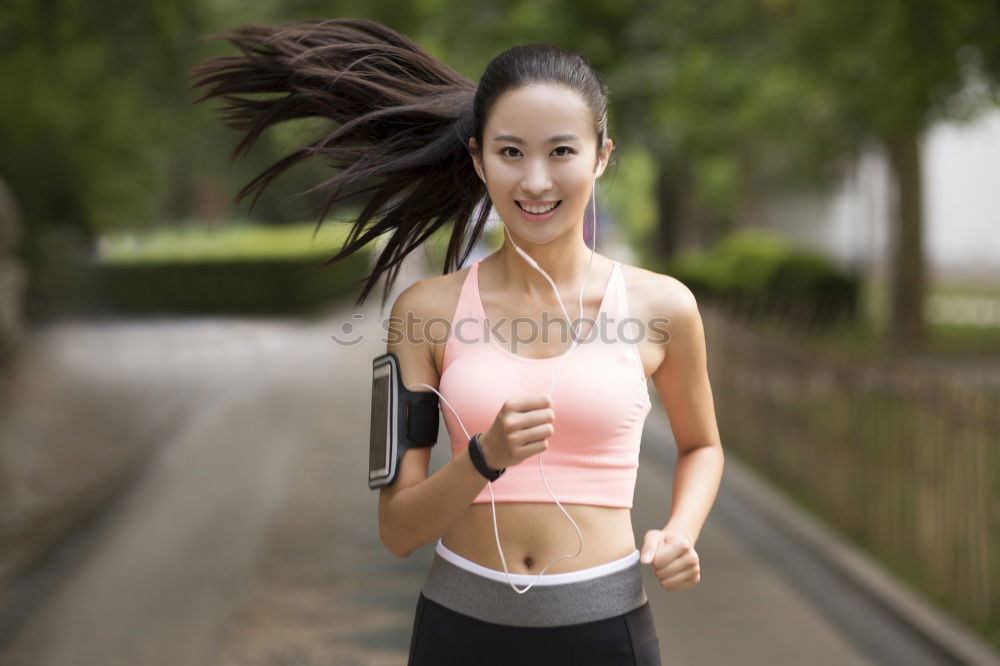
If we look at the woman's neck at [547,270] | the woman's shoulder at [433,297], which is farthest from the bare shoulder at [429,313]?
the woman's neck at [547,270]

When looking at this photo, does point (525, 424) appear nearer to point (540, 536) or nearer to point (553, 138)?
point (540, 536)

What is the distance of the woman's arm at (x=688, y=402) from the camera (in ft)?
8.18

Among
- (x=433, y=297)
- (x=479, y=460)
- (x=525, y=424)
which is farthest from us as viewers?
(x=433, y=297)

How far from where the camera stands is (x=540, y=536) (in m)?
2.40

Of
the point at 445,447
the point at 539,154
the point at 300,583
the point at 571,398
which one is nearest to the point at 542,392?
the point at 571,398

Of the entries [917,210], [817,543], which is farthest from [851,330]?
[817,543]

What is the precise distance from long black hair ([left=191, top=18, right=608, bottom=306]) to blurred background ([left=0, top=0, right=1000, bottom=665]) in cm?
16

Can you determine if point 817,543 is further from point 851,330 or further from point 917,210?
point 851,330

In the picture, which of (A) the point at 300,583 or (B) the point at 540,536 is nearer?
(B) the point at 540,536

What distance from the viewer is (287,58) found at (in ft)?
8.75

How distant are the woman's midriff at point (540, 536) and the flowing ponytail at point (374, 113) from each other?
22.2 inches

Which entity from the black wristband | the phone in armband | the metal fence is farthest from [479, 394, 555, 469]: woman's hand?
the metal fence

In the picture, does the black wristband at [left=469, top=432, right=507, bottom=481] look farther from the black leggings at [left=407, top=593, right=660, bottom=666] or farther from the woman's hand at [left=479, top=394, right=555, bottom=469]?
the black leggings at [left=407, top=593, right=660, bottom=666]

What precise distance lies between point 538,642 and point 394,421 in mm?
482
